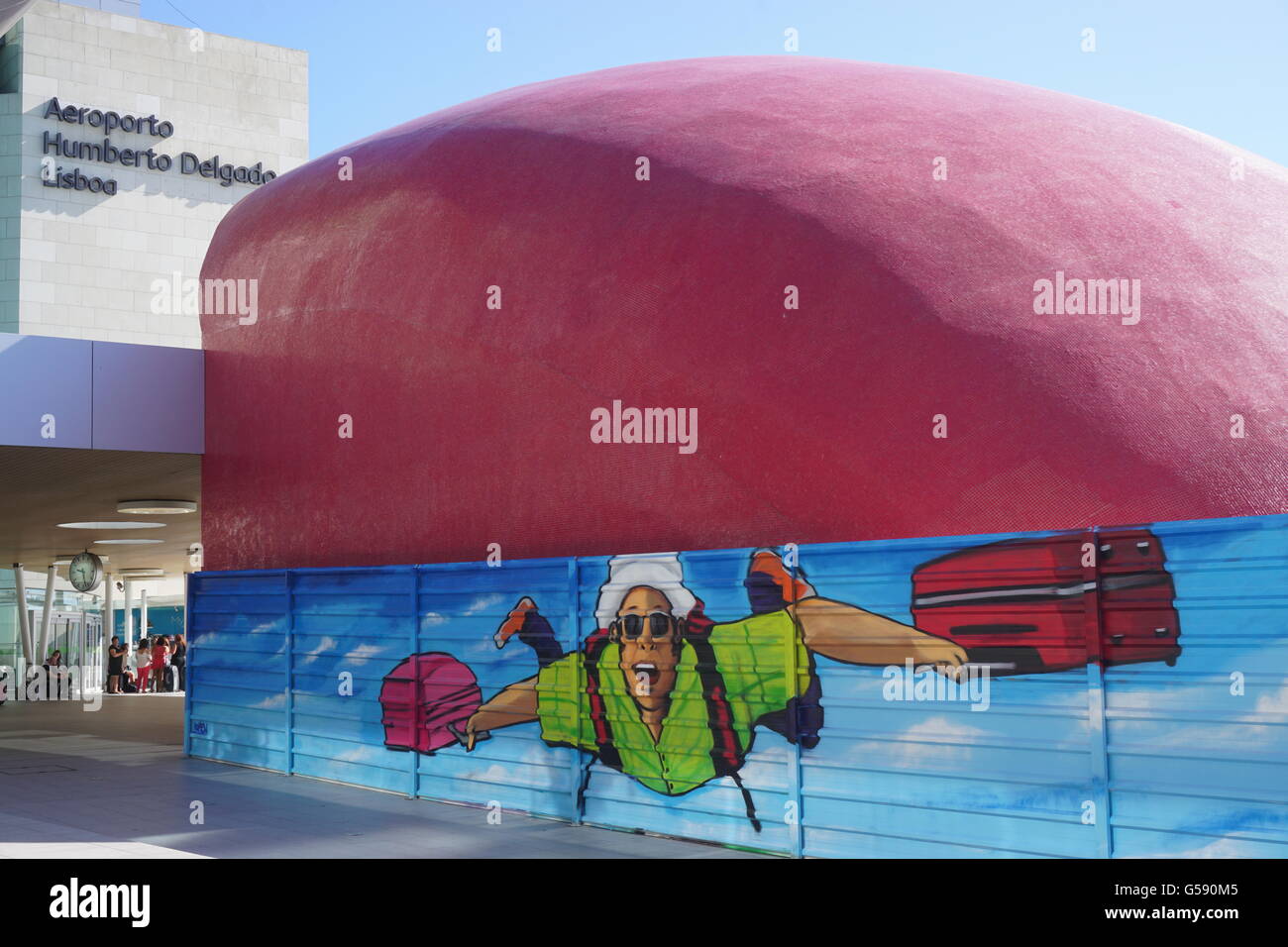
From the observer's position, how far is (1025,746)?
27.1 feet

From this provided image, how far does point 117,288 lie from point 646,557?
3195 cm

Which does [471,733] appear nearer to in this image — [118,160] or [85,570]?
[85,570]

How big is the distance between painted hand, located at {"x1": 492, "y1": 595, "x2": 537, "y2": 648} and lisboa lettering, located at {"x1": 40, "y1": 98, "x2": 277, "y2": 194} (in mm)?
31145

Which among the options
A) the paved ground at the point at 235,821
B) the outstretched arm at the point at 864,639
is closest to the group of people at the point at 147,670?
the paved ground at the point at 235,821

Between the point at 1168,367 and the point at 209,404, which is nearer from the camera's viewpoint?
the point at 1168,367

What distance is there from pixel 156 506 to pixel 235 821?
11.9 m

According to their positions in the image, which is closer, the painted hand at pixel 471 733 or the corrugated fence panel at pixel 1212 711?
the corrugated fence panel at pixel 1212 711

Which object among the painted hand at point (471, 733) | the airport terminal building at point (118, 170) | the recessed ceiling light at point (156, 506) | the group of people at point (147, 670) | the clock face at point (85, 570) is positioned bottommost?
the group of people at point (147, 670)

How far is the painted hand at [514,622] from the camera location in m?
11.8

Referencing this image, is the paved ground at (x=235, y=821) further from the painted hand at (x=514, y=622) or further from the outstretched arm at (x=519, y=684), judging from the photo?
the painted hand at (x=514, y=622)

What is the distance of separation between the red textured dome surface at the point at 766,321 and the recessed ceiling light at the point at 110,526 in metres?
11.7

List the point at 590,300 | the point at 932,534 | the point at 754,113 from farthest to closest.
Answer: the point at 754,113
the point at 590,300
the point at 932,534
